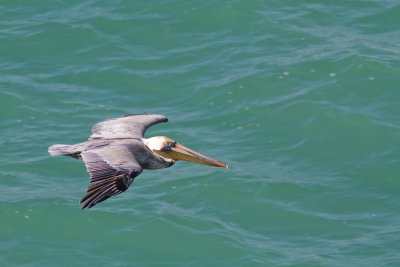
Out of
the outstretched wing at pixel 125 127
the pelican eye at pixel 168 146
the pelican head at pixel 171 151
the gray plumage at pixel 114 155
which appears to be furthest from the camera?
the outstretched wing at pixel 125 127

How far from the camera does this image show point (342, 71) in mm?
31328

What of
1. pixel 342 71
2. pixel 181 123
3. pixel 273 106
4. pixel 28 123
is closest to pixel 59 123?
pixel 28 123

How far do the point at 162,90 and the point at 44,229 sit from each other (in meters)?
5.45

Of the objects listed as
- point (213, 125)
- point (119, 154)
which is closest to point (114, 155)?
point (119, 154)

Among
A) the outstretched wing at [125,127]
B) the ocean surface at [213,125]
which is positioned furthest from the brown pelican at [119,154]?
the ocean surface at [213,125]

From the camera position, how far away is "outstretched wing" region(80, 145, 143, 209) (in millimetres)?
19047

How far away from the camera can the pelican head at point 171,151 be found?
72.9 ft

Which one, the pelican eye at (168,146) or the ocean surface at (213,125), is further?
the ocean surface at (213,125)

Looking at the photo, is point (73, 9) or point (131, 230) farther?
point (73, 9)

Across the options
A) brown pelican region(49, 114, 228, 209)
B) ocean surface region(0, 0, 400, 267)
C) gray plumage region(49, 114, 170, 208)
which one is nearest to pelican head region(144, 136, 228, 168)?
brown pelican region(49, 114, 228, 209)

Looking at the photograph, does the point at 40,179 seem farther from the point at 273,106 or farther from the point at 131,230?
the point at 273,106

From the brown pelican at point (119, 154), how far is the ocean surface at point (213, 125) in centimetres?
342

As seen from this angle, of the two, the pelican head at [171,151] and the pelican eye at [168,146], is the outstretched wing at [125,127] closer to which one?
the pelican head at [171,151]

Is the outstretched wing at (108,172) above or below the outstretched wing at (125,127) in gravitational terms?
below
